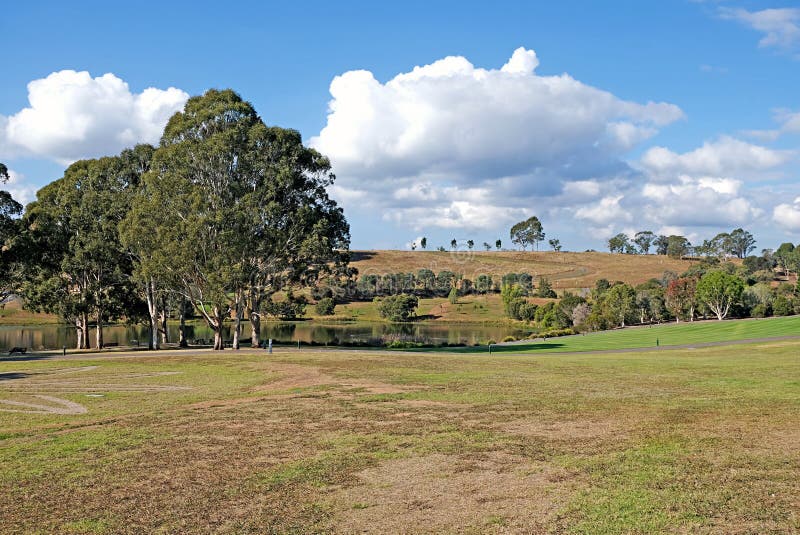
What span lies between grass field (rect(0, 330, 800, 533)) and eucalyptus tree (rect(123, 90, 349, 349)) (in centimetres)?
2499

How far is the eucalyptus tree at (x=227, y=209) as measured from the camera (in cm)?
5166

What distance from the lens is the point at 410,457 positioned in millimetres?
14391

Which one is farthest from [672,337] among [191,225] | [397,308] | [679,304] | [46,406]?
[397,308]

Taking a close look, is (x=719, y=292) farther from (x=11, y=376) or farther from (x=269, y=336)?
(x=11, y=376)

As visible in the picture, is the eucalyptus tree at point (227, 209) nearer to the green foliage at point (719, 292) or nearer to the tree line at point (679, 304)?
the tree line at point (679, 304)

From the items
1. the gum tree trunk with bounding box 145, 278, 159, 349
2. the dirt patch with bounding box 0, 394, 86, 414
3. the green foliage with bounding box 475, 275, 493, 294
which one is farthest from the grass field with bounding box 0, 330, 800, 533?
the green foliage with bounding box 475, 275, 493, 294

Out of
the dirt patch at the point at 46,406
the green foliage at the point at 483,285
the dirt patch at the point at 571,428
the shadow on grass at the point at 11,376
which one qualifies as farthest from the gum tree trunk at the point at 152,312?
the green foliage at the point at 483,285

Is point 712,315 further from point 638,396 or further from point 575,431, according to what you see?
point 575,431

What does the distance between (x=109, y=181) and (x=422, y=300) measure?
399ft

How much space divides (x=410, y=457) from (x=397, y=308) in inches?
5289

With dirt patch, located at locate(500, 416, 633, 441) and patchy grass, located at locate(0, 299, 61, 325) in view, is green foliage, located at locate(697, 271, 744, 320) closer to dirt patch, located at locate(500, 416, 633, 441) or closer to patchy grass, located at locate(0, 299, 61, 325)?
dirt patch, located at locate(500, 416, 633, 441)

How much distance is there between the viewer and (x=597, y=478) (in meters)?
12.1

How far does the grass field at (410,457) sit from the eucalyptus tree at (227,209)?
25.0 meters

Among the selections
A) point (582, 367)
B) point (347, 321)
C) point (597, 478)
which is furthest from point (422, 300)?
point (597, 478)
